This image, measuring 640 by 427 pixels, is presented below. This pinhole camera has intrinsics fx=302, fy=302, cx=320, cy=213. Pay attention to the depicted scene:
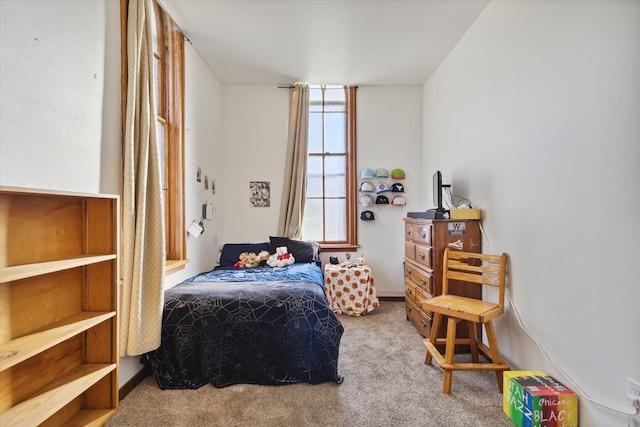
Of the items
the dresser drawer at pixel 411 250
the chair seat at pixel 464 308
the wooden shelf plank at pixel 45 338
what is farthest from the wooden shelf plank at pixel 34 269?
the dresser drawer at pixel 411 250

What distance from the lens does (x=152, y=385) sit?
1989 mm

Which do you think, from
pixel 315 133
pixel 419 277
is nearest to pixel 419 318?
pixel 419 277

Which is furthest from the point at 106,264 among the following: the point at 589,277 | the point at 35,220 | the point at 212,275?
the point at 589,277

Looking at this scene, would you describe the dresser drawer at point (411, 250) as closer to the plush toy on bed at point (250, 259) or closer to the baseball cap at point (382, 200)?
the baseball cap at point (382, 200)

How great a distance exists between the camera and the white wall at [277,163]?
3.95m

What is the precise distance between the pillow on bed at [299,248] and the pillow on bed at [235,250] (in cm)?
11

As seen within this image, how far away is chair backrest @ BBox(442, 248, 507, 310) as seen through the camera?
206 centimetres

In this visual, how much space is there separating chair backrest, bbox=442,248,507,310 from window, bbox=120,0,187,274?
2.19 meters

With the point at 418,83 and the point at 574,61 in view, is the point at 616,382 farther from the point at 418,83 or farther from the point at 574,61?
the point at 418,83

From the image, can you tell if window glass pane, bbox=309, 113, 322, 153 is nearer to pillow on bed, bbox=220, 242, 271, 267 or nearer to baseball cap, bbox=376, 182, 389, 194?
baseball cap, bbox=376, 182, 389, 194

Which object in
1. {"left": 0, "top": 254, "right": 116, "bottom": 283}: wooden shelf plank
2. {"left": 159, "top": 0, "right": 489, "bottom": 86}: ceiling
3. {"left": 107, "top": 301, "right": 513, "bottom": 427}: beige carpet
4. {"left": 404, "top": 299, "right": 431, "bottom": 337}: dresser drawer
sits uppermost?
{"left": 159, "top": 0, "right": 489, "bottom": 86}: ceiling

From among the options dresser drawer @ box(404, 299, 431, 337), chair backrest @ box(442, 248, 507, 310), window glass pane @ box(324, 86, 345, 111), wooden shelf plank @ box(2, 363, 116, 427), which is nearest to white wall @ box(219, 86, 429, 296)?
window glass pane @ box(324, 86, 345, 111)

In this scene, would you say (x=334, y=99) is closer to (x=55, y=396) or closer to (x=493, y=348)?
(x=493, y=348)

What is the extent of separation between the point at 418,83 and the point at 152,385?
417 cm
